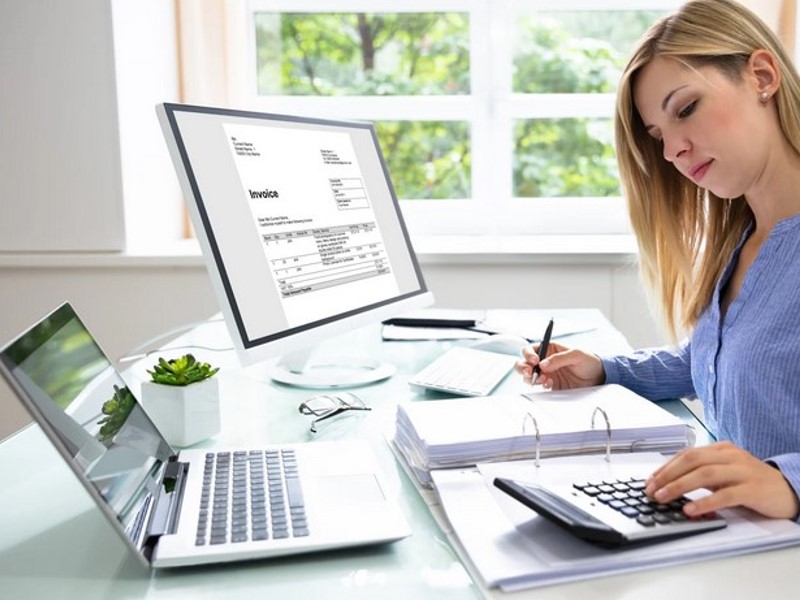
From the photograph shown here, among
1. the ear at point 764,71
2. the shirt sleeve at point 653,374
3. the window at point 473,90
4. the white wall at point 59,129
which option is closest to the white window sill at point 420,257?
the white wall at point 59,129

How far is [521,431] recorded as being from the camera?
97 centimetres

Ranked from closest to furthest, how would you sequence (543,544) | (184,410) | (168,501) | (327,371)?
1. (543,544)
2. (168,501)
3. (184,410)
4. (327,371)

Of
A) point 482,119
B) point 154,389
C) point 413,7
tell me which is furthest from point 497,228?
point 154,389

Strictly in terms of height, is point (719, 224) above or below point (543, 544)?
above

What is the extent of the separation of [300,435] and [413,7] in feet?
7.06

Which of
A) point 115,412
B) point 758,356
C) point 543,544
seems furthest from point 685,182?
point 115,412

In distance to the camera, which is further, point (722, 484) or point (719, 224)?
point (719, 224)

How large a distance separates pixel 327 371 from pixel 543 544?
0.78 metres

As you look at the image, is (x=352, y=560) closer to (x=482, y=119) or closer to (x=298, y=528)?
(x=298, y=528)

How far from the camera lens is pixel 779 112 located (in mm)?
1181

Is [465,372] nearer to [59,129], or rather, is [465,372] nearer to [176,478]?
[176,478]

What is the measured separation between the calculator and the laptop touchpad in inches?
5.2

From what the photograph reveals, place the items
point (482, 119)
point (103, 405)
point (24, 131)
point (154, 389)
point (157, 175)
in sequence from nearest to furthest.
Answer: point (103, 405), point (154, 389), point (24, 131), point (157, 175), point (482, 119)

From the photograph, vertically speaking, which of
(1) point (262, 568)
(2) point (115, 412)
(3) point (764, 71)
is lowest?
(1) point (262, 568)
